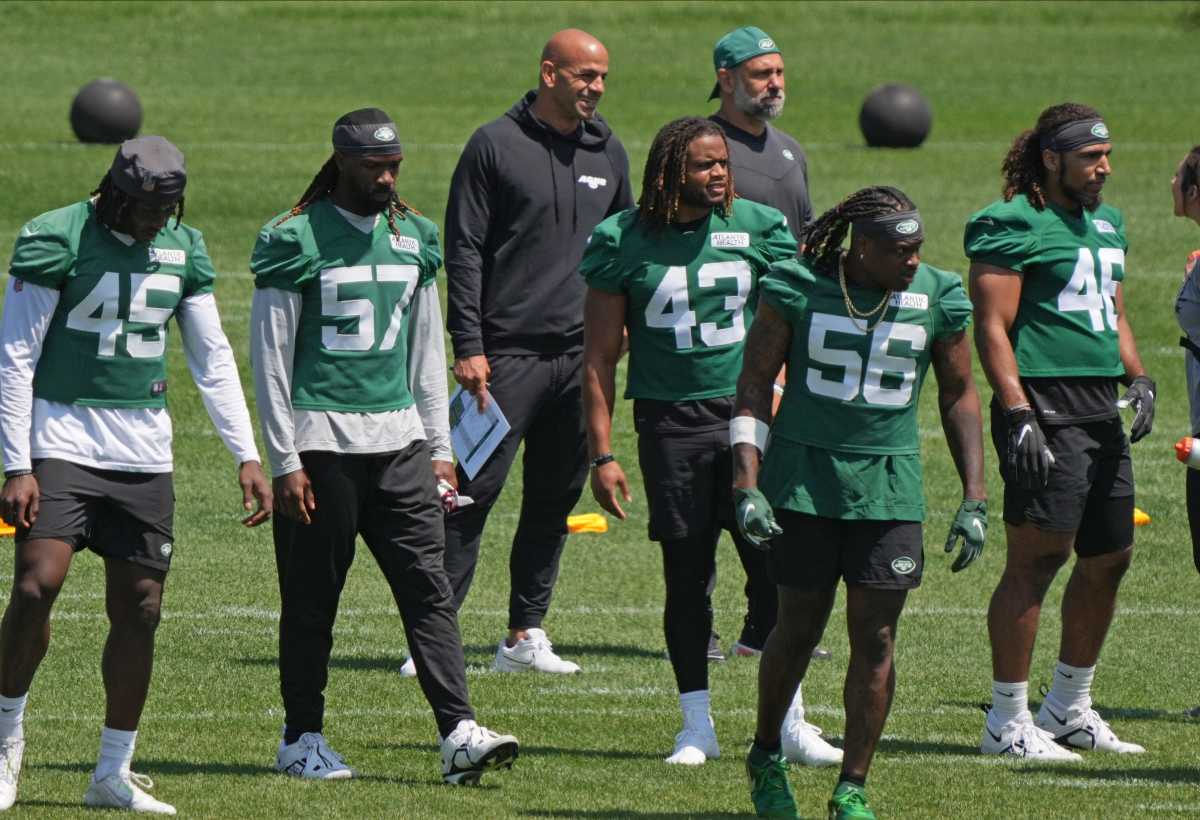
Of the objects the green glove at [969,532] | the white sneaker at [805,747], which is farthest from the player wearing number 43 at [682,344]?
the green glove at [969,532]

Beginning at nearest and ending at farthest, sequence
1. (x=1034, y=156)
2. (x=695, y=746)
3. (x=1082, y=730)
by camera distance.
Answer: (x=695, y=746) < (x=1034, y=156) < (x=1082, y=730)

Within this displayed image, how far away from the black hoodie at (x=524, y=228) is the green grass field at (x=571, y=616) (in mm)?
1393

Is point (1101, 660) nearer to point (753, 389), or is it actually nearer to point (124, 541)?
point (753, 389)

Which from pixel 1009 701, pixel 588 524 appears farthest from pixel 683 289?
pixel 588 524

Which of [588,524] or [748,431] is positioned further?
[588,524]

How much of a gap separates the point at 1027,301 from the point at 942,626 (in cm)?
271

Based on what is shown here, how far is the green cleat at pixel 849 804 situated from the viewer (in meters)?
6.30

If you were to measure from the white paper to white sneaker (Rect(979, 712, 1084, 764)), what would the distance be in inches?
86.2

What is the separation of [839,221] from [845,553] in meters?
0.96

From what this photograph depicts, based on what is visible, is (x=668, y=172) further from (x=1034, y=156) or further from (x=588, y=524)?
→ (x=588, y=524)

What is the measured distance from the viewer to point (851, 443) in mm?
6508

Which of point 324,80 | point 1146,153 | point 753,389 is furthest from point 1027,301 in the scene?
point 324,80

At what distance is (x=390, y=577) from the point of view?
7.15 metres

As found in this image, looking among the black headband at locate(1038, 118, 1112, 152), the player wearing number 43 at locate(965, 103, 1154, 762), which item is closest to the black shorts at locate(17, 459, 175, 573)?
the player wearing number 43 at locate(965, 103, 1154, 762)
